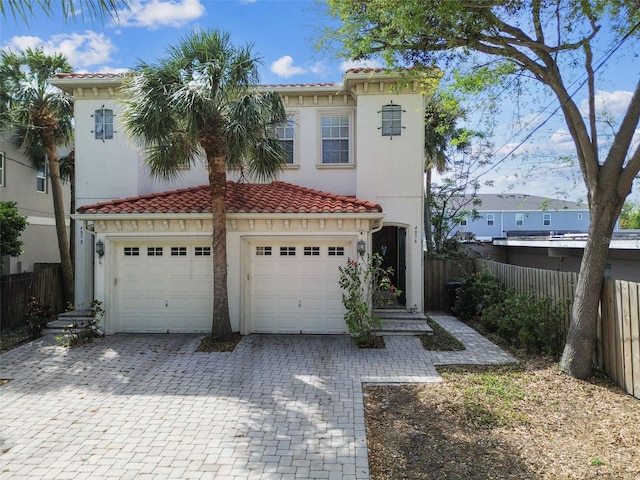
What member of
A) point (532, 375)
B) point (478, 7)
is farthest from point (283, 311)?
point (478, 7)

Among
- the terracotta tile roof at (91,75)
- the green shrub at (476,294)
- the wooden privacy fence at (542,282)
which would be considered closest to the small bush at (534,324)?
the wooden privacy fence at (542,282)

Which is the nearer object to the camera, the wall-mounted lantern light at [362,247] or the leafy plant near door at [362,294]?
the leafy plant near door at [362,294]

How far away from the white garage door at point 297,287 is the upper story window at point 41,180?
1218 centimetres

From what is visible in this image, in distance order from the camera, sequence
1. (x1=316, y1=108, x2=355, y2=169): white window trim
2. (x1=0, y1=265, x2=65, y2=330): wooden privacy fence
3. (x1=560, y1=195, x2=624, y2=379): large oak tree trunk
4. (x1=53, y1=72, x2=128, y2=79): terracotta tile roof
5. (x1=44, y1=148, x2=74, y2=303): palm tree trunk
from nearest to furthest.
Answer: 1. (x1=560, y1=195, x2=624, y2=379): large oak tree trunk
2. (x1=0, y1=265, x2=65, y2=330): wooden privacy fence
3. (x1=53, y1=72, x2=128, y2=79): terracotta tile roof
4. (x1=316, y1=108, x2=355, y2=169): white window trim
5. (x1=44, y1=148, x2=74, y2=303): palm tree trunk

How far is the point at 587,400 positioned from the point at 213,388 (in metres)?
5.92

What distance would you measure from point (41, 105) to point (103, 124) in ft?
8.85

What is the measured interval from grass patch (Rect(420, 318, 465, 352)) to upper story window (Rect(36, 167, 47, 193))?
54.4ft

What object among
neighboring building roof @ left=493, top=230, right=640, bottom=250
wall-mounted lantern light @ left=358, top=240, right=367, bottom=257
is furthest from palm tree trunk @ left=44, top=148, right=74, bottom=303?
neighboring building roof @ left=493, top=230, right=640, bottom=250

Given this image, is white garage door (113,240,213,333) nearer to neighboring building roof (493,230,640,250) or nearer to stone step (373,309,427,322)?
stone step (373,309,427,322)

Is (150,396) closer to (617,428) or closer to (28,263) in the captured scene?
(617,428)

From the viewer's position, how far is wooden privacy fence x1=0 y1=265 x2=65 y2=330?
36.2 feet

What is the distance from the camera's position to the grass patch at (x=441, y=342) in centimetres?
901

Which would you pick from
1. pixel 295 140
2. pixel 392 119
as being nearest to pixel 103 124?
pixel 295 140

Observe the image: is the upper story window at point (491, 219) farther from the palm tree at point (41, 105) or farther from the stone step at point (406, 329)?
the palm tree at point (41, 105)
